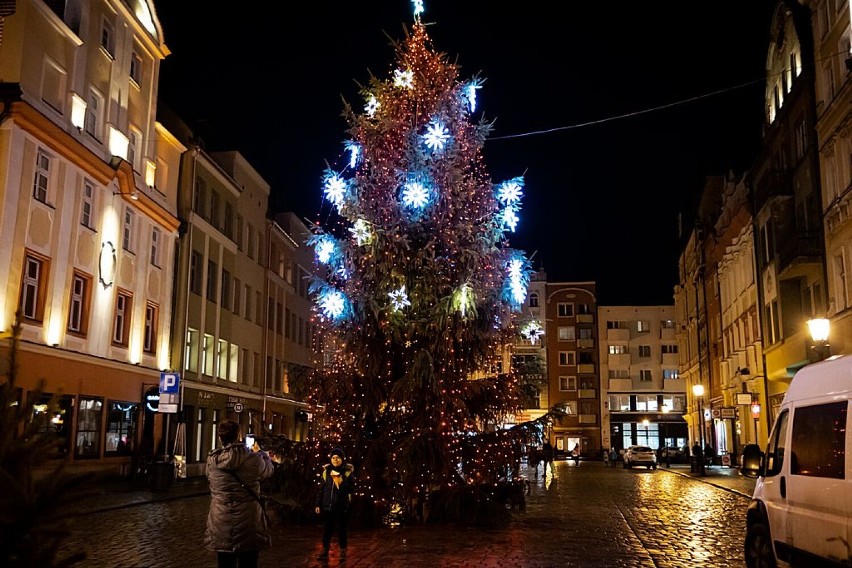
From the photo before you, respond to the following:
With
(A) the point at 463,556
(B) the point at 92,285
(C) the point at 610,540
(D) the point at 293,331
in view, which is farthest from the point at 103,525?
(D) the point at 293,331

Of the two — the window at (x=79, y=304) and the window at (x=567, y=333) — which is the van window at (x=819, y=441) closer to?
the window at (x=79, y=304)

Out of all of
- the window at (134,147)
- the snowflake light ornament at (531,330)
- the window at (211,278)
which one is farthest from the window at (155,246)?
the snowflake light ornament at (531,330)

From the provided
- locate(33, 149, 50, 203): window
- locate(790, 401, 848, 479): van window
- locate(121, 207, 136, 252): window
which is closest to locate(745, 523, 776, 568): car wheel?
locate(790, 401, 848, 479): van window

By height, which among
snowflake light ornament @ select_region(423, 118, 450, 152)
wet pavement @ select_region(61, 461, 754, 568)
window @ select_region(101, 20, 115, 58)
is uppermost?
window @ select_region(101, 20, 115, 58)

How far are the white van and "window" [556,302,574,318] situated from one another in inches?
3330

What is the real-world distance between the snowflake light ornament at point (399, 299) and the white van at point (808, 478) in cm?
798

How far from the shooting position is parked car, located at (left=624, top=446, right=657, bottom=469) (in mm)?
53188

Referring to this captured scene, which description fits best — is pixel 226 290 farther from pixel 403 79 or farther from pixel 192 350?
pixel 403 79

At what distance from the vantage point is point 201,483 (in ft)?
107

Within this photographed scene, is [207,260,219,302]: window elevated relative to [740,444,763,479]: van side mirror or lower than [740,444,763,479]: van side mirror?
elevated

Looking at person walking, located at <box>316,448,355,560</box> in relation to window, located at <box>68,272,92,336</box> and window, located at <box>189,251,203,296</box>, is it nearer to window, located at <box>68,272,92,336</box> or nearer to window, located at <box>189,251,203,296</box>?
window, located at <box>68,272,92,336</box>

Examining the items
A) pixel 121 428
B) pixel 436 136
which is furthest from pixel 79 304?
pixel 436 136

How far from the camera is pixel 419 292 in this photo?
1738cm

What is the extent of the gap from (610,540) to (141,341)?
22710mm
